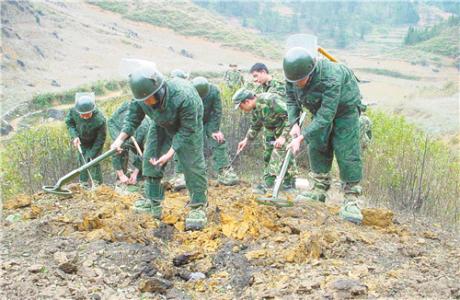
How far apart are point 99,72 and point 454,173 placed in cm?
2669

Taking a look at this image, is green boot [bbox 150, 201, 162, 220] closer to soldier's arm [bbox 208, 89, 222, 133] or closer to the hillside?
soldier's arm [bbox 208, 89, 222, 133]

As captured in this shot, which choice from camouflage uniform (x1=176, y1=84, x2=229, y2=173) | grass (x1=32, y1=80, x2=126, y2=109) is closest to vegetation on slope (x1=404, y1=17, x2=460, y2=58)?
grass (x1=32, y1=80, x2=126, y2=109)

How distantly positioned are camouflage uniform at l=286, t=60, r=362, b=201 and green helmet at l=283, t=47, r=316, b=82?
19 cm

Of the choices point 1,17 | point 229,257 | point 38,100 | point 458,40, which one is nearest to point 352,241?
point 229,257

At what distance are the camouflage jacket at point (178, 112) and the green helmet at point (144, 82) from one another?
218 mm

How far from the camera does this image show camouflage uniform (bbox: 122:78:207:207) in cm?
502

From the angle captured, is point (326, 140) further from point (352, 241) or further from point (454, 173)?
point (454, 173)

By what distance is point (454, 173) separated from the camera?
313 inches

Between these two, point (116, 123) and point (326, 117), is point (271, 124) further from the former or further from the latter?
point (116, 123)

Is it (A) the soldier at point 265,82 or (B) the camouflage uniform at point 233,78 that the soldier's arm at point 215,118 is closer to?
(A) the soldier at point 265,82

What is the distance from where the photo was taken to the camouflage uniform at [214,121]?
7.53m

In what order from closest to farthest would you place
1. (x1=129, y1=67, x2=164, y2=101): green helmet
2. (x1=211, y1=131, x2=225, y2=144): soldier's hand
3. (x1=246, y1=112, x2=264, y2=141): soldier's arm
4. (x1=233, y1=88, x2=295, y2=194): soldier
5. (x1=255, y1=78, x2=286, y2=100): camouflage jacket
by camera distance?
(x1=129, y1=67, x2=164, y2=101): green helmet, (x1=233, y1=88, x2=295, y2=194): soldier, (x1=255, y1=78, x2=286, y2=100): camouflage jacket, (x1=246, y1=112, x2=264, y2=141): soldier's arm, (x1=211, y1=131, x2=225, y2=144): soldier's hand

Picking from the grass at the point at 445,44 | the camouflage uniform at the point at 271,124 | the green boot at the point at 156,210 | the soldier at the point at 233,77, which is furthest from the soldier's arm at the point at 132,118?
the grass at the point at 445,44

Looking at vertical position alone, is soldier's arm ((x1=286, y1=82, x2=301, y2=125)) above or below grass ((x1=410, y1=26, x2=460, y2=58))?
above
